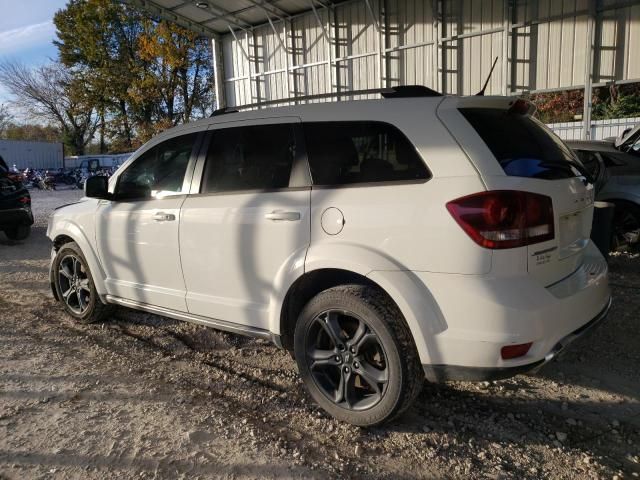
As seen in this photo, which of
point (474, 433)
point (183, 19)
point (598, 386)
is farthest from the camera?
point (183, 19)

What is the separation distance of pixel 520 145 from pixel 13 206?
366 inches

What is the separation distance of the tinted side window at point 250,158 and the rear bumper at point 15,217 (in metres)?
7.26

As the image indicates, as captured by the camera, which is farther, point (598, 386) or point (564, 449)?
point (598, 386)

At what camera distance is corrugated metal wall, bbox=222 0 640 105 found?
10500mm

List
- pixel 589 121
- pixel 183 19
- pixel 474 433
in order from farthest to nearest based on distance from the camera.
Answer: pixel 183 19, pixel 589 121, pixel 474 433

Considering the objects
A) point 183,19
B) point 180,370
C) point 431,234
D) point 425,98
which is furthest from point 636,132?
point 183,19

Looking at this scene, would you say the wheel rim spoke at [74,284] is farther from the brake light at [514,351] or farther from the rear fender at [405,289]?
the brake light at [514,351]

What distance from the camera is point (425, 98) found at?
2920mm

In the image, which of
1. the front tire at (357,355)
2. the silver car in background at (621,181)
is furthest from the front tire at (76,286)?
the silver car in background at (621,181)

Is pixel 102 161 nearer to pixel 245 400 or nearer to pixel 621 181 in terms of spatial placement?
pixel 621 181

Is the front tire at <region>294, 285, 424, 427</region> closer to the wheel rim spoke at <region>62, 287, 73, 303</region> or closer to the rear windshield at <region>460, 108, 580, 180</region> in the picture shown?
the rear windshield at <region>460, 108, 580, 180</region>

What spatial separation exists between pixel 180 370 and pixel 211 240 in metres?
1.06

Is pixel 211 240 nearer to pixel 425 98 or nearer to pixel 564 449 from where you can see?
pixel 425 98

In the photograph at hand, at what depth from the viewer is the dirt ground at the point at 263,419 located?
103 inches
